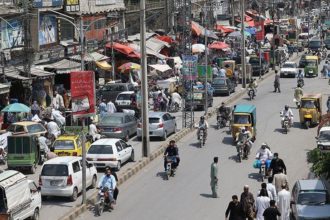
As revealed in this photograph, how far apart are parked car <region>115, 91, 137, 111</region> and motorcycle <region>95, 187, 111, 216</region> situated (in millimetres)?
20468

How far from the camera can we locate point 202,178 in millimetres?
31984


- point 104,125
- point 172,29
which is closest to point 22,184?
point 104,125

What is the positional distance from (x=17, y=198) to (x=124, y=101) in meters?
24.4

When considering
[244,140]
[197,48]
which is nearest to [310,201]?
[244,140]

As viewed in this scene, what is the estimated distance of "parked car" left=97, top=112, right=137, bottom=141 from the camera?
129 ft

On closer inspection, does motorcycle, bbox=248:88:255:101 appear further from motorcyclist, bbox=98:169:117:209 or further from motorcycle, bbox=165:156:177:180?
motorcyclist, bbox=98:169:117:209

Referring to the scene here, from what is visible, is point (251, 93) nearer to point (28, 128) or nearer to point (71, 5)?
point (71, 5)

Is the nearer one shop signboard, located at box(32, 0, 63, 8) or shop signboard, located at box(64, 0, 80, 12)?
shop signboard, located at box(32, 0, 63, 8)

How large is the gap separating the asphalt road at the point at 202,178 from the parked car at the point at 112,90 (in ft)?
24.5

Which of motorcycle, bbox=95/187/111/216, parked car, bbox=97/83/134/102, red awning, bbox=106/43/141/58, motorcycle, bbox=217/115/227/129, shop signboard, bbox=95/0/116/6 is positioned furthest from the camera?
shop signboard, bbox=95/0/116/6

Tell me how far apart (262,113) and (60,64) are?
13.6 metres

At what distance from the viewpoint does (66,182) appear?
27984mm

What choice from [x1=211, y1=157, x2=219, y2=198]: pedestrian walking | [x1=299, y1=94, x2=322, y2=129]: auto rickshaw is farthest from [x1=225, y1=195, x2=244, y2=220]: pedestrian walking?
[x1=299, y1=94, x2=322, y2=129]: auto rickshaw

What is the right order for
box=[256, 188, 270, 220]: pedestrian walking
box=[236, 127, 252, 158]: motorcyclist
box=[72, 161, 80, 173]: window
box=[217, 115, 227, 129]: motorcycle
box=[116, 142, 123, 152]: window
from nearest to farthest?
box=[256, 188, 270, 220]: pedestrian walking < box=[72, 161, 80, 173]: window < box=[116, 142, 123, 152]: window < box=[236, 127, 252, 158]: motorcyclist < box=[217, 115, 227, 129]: motorcycle
